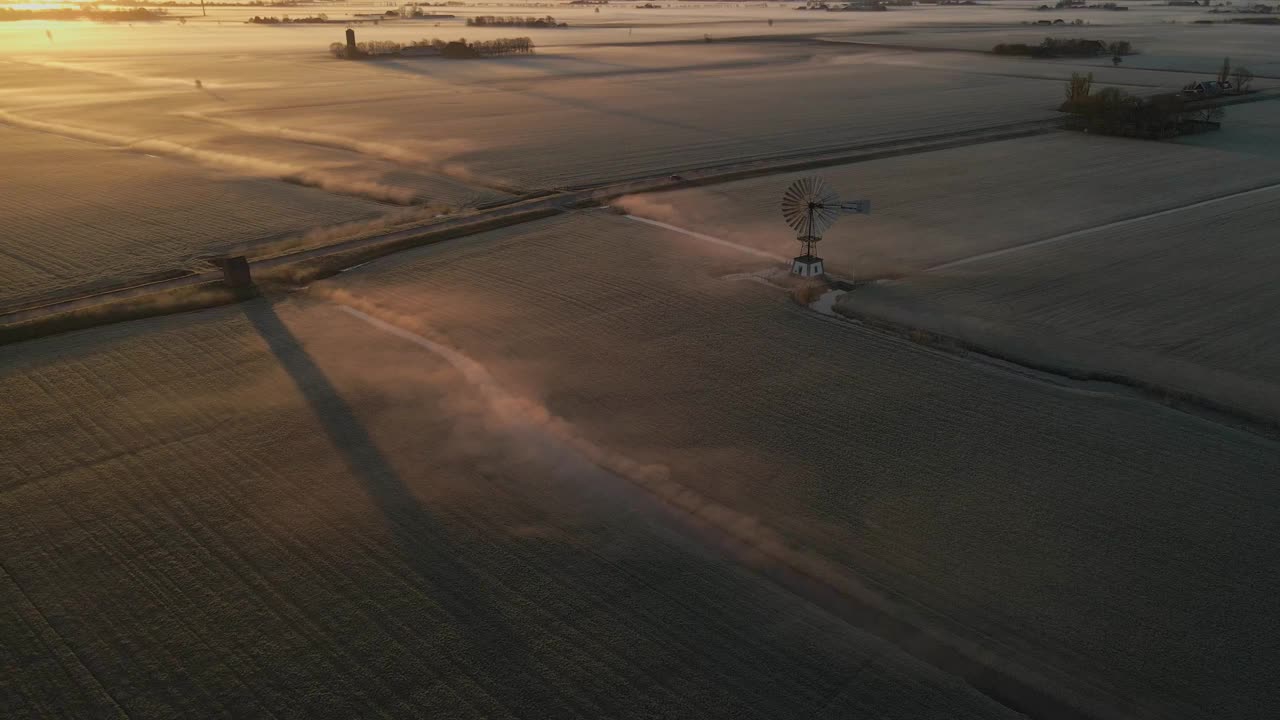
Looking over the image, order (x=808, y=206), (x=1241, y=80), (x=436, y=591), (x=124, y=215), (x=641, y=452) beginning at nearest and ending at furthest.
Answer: (x=436, y=591), (x=641, y=452), (x=808, y=206), (x=124, y=215), (x=1241, y=80)

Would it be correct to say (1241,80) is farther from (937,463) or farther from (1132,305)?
(937,463)

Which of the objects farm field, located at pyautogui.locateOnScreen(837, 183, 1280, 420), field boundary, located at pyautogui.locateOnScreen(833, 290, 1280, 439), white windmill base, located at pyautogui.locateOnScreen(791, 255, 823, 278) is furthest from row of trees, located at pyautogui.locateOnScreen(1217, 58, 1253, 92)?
field boundary, located at pyautogui.locateOnScreen(833, 290, 1280, 439)

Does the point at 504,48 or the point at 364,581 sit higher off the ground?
the point at 504,48

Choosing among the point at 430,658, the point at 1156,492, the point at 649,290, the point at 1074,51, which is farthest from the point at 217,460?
the point at 1074,51

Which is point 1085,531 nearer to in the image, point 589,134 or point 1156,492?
point 1156,492

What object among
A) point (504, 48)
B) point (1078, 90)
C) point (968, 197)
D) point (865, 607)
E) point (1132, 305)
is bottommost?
point (865, 607)

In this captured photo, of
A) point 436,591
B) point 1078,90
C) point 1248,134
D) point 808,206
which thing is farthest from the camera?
point 1078,90

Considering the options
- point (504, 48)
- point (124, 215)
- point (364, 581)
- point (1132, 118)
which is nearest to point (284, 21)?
point (504, 48)
